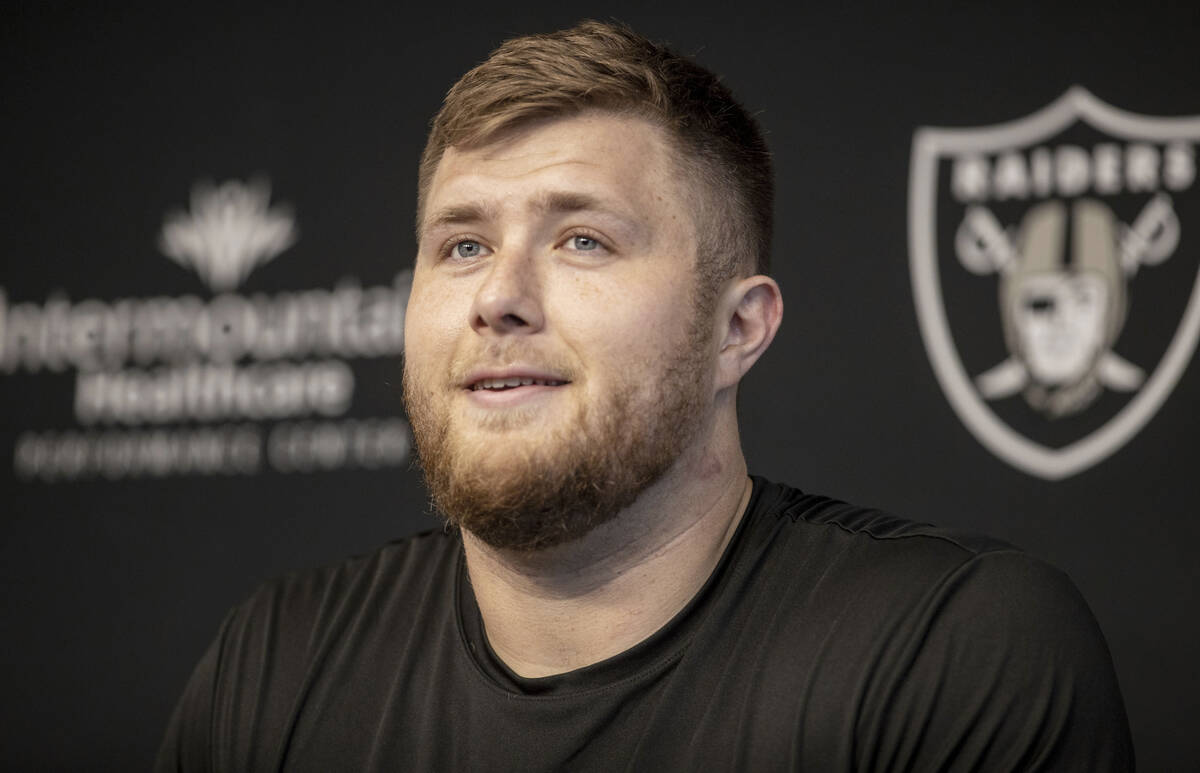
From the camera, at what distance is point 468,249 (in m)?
1.27

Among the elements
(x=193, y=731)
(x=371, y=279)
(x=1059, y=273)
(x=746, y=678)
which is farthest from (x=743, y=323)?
(x=371, y=279)

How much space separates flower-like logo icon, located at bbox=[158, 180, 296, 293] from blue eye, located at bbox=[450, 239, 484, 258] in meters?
1.24

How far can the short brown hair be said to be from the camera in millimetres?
1262

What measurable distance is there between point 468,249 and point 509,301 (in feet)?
0.45

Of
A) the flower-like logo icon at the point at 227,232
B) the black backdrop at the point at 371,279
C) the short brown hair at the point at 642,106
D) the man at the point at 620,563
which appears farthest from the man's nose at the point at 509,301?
the flower-like logo icon at the point at 227,232

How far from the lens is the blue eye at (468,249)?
1.26 metres

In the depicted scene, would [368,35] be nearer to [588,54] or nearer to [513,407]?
[588,54]

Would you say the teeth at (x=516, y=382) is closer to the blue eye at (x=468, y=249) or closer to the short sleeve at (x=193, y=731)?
the blue eye at (x=468, y=249)

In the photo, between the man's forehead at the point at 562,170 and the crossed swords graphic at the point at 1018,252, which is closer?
the man's forehead at the point at 562,170

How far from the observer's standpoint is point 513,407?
3.79 feet

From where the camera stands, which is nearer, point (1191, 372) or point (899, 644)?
point (899, 644)

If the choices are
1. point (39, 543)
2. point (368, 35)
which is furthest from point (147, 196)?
point (39, 543)

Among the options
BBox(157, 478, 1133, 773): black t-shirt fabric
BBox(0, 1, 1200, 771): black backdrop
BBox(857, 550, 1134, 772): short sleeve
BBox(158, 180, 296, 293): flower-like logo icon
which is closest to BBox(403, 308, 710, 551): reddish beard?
BBox(157, 478, 1133, 773): black t-shirt fabric

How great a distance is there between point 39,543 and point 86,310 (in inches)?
18.8
